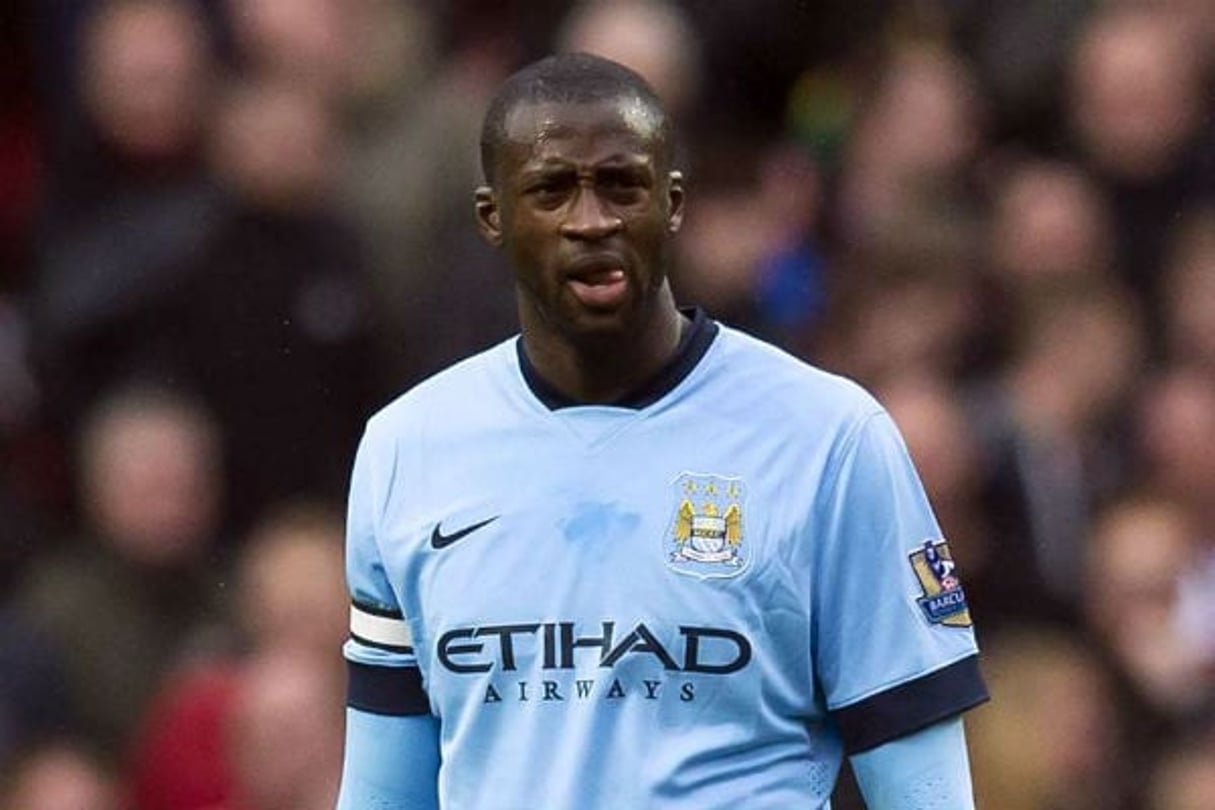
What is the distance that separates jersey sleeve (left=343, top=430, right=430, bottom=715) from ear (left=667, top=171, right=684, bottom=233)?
479mm

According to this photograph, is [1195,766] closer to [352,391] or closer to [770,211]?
[770,211]

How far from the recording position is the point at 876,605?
3.25 metres

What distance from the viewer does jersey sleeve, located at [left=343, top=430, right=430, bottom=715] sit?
3469mm

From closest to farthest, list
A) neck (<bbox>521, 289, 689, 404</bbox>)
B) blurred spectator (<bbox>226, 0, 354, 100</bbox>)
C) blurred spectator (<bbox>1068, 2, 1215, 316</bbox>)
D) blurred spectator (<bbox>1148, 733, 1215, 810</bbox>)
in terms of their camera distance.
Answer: neck (<bbox>521, 289, 689, 404</bbox>) → blurred spectator (<bbox>1148, 733, 1215, 810</bbox>) → blurred spectator (<bbox>1068, 2, 1215, 316</bbox>) → blurred spectator (<bbox>226, 0, 354, 100</bbox>)

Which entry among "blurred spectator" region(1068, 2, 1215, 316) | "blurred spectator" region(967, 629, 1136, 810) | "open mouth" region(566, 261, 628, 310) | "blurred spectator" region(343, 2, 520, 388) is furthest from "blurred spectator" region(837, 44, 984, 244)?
"open mouth" region(566, 261, 628, 310)

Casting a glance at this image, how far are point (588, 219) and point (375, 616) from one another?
0.62 metres

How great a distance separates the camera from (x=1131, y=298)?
5.33 metres

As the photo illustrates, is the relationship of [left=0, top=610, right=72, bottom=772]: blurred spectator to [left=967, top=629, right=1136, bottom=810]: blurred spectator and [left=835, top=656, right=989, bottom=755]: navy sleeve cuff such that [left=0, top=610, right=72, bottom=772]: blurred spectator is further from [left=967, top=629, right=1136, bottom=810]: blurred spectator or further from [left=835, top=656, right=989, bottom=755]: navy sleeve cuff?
[left=835, top=656, right=989, bottom=755]: navy sleeve cuff

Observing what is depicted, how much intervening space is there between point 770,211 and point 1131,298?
700mm

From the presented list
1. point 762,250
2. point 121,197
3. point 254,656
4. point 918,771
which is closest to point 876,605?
point 918,771

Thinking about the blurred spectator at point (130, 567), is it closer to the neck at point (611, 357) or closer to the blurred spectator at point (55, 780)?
the blurred spectator at point (55, 780)

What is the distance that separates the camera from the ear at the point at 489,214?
3.38 metres

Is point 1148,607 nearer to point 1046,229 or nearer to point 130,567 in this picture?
point 1046,229

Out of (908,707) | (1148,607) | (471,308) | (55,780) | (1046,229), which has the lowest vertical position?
(55,780)
